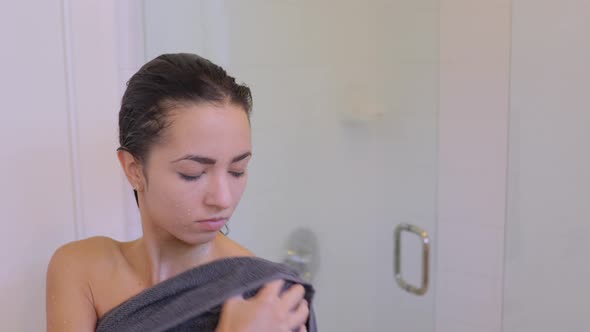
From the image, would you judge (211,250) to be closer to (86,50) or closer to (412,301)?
(86,50)

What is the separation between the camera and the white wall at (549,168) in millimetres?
1584

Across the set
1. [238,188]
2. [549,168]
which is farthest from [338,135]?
[238,188]

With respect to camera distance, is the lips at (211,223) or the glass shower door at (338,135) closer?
the lips at (211,223)

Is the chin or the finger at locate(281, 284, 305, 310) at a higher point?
the chin

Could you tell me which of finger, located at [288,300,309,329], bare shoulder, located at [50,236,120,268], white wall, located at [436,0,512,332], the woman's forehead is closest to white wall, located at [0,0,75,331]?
bare shoulder, located at [50,236,120,268]

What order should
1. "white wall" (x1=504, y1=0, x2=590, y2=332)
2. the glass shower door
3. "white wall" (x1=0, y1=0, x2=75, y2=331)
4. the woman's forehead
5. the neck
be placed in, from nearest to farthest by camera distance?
the woman's forehead → the neck → "white wall" (x1=0, y1=0, x2=75, y2=331) → the glass shower door → "white wall" (x1=504, y1=0, x2=590, y2=332)

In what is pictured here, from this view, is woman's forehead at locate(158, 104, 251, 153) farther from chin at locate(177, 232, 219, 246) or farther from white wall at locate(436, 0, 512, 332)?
white wall at locate(436, 0, 512, 332)

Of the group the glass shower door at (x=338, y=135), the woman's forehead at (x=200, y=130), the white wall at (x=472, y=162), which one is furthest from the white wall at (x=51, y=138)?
the white wall at (x=472, y=162)

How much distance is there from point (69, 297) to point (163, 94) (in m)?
0.32

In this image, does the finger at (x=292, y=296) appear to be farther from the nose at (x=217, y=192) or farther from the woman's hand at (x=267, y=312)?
the nose at (x=217, y=192)

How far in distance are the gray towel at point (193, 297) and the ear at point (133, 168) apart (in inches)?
5.5

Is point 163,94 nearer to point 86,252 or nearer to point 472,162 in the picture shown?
point 86,252

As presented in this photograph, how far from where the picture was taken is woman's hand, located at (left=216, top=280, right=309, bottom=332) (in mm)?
807

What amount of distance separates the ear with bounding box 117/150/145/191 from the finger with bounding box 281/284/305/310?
0.82 feet
